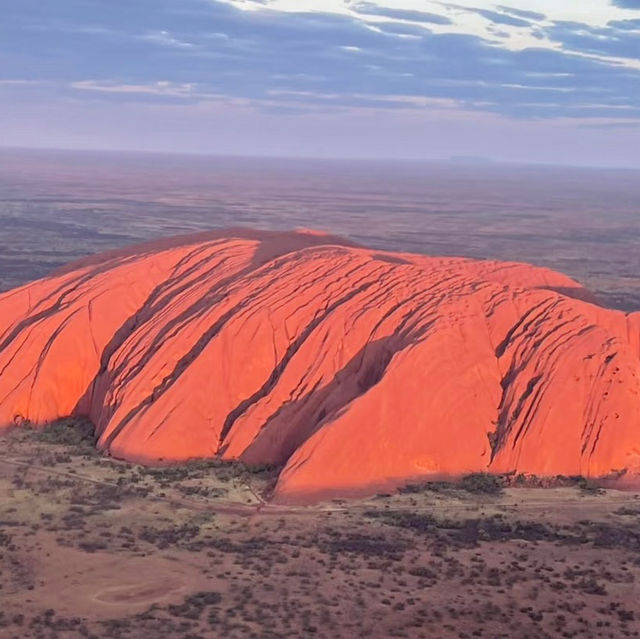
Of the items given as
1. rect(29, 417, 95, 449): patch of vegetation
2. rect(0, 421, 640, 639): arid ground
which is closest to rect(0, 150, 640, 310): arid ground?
rect(29, 417, 95, 449): patch of vegetation

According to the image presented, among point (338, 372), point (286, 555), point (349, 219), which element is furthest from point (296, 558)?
point (349, 219)

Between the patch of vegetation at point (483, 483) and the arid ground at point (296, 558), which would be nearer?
the arid ground at point (296, 558)

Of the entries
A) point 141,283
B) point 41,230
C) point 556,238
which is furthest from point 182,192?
point 141,283

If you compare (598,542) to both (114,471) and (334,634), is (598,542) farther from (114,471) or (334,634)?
(114,471)

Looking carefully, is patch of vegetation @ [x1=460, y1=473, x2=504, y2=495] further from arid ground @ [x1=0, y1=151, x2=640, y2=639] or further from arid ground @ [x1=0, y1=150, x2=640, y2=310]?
arid ground @ [x1=0, y1=150, x2=640, y2=310]

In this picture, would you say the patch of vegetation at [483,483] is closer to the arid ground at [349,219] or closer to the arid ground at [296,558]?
the arid ground at [296,558]

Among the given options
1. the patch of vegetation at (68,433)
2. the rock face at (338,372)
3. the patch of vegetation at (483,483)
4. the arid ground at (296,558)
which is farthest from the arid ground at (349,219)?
the arid ground at (296,558)
